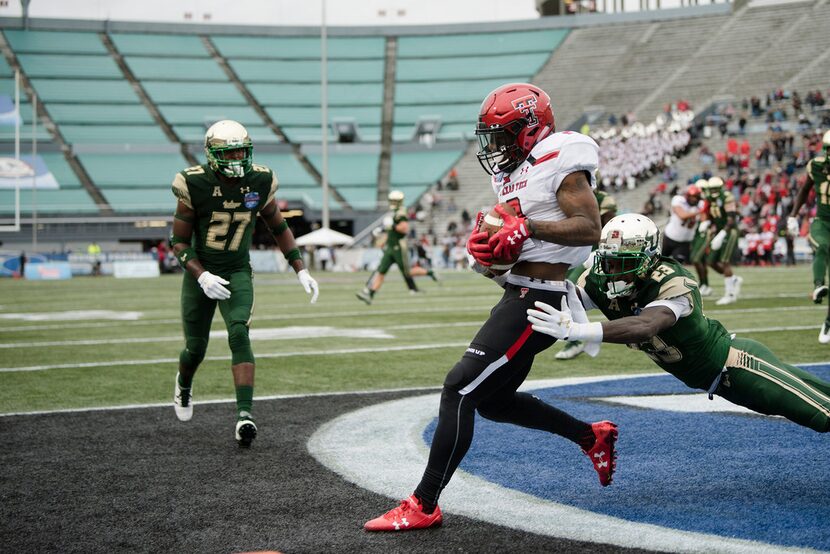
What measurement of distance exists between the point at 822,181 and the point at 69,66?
50353mm

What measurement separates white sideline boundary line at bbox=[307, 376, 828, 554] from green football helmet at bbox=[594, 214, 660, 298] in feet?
3.41

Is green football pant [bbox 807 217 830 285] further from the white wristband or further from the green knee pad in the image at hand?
the white wristband

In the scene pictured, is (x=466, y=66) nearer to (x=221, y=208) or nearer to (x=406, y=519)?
(x=221, y=208)

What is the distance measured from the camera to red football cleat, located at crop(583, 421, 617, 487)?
14.6ft

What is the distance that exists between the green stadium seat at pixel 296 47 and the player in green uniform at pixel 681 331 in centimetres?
5504

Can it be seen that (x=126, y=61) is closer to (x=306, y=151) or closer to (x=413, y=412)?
(x=306, y=151)

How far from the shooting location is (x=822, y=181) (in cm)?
988

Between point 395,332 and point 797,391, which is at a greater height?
point 797,391

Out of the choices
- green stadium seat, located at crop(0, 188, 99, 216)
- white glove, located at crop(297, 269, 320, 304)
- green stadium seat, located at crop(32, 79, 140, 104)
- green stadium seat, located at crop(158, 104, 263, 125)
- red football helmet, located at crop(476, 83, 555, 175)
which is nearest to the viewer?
red football helmet, located at crop(476, 83, 555, 175)

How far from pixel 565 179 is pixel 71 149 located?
4860 cm

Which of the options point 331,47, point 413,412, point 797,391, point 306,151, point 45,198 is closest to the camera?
point 797,391

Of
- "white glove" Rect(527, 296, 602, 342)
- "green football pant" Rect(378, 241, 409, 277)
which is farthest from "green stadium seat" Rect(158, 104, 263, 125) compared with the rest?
"white glove" Rect(527, 296, 602, 342)

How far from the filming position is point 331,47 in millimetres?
58312

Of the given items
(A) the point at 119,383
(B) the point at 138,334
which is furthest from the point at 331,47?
(A) the point at 119,383
